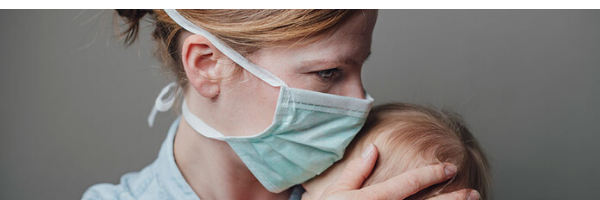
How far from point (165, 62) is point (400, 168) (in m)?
0.73

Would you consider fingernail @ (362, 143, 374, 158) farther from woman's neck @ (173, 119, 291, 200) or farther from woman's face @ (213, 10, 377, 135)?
woman's neck @ (173, 119, 291, 200)

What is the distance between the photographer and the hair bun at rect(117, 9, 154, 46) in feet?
5.33

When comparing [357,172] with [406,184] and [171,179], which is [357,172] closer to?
[406,184]

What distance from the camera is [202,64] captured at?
1.43 meters

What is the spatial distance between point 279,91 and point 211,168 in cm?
40

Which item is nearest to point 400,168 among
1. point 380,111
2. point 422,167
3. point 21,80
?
point 422,167

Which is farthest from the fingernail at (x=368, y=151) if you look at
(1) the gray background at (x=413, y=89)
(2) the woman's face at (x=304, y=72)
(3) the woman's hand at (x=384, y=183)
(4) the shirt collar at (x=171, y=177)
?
(1) the gray background at (x=413, y=89)

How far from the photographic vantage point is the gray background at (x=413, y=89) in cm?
213

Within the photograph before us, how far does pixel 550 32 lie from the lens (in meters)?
2.12

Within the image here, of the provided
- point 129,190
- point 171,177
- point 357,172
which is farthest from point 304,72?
point 129,190

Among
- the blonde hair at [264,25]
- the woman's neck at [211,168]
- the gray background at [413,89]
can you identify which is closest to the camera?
the blonde hair at [264,25]

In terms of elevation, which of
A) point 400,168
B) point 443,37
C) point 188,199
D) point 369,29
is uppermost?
point 369,29

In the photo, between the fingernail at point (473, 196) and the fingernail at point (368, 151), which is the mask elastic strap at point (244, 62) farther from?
the fingernail at point (473, 196)

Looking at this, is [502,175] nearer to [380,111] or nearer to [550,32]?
[550,32]
